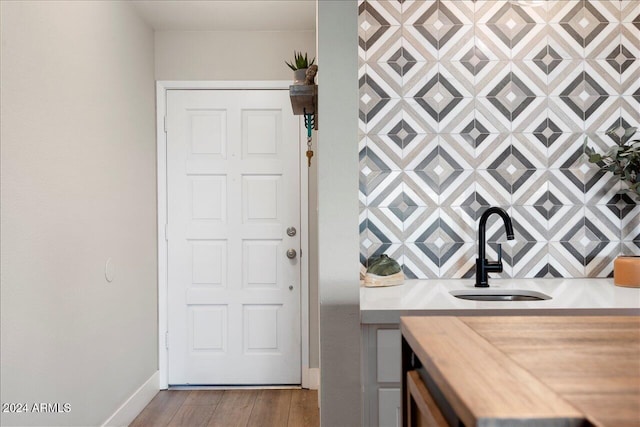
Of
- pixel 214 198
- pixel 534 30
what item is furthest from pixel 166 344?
pixel 534 30

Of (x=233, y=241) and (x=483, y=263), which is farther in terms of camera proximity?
(x=233, y=241)

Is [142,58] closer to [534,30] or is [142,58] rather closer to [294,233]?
[294,233]

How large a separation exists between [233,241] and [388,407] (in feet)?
7.09

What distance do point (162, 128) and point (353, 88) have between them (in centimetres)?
230

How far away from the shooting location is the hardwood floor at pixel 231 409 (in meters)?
3.01

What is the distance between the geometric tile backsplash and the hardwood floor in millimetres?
1364

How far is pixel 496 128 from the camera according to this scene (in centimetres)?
234

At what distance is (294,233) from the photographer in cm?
364

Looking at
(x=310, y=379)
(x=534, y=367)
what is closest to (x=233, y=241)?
(x=310, y=379)

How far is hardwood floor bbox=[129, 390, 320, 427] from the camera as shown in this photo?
9.89 ft

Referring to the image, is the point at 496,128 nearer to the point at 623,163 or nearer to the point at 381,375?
the point at 623,163

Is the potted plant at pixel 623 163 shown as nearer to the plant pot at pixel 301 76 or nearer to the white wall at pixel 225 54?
the plant pot at pixel 301 76

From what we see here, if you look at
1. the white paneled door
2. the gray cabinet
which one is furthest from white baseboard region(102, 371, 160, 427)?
the gray cabinet

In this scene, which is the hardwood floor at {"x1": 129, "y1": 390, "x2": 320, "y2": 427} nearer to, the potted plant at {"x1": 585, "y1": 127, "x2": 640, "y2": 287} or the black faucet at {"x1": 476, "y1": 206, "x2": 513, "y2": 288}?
the black faucet at {"x1": 476, "y1": 206, "x2": 513, "y2": 288}
